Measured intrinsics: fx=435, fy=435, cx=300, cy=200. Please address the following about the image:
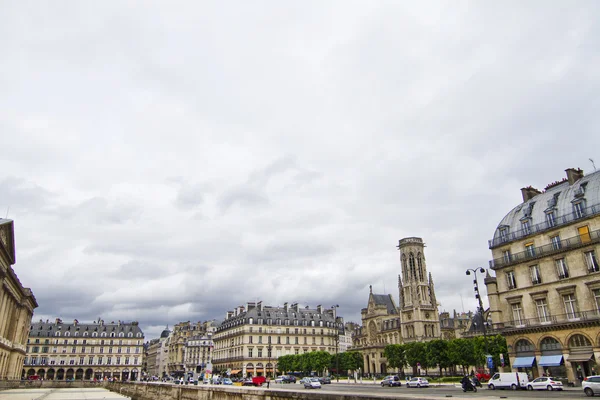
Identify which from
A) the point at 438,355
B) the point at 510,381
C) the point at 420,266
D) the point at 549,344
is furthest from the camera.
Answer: the point at 420,266

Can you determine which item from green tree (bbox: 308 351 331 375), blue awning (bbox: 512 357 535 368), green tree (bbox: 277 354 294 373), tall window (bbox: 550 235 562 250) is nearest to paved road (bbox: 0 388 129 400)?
green tree (bbox: 308 351 331 375)

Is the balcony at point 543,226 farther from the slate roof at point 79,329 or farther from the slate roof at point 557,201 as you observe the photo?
the slate roof at point 79,329

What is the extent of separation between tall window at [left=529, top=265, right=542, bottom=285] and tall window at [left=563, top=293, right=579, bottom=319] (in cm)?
299

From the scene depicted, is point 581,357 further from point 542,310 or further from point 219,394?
point 219,394

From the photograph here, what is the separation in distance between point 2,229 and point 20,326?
37281mm

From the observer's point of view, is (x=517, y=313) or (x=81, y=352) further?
(x=81, y=352)

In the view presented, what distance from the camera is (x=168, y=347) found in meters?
165

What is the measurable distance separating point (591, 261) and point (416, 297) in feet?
229

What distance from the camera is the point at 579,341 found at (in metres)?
37.0

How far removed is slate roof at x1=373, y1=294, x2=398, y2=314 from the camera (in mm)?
119981

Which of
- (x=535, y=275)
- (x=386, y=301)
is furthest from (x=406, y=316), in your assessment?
(x=535, y=275)

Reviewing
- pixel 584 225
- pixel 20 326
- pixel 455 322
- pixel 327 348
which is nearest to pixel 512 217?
pixel 584 225

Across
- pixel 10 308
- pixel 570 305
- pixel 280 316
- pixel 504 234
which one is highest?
pixel 504 234

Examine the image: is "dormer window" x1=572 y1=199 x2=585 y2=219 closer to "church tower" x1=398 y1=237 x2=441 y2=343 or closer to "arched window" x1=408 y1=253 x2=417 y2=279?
"church tower" x1=398 y1=237 x2=441 y2=343
